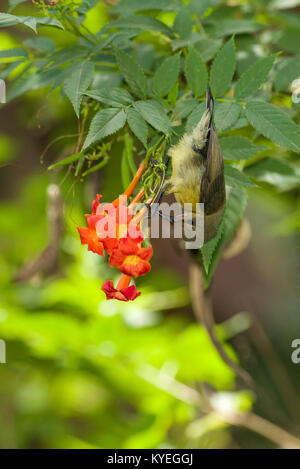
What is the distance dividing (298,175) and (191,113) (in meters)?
0.38

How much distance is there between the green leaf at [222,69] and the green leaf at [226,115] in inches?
0.9

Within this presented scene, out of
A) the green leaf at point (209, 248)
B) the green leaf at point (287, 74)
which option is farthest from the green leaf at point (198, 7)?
the green leaf at point (209, 248)

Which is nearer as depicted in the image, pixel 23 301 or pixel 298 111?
pixel 298 111

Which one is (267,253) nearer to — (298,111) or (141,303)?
(141,303)

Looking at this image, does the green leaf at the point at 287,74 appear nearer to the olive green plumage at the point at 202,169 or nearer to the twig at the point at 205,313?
the olive green plumage at the point at 202,169

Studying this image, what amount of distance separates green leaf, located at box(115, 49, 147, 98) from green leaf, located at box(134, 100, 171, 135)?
38 mm

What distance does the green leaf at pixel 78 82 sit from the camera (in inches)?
22.9

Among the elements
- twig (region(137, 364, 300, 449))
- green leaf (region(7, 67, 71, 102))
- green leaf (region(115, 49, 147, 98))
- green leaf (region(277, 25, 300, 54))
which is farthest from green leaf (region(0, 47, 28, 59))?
twig (region(137, 364, 300, 449))

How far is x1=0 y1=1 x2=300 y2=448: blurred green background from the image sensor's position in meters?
1.09

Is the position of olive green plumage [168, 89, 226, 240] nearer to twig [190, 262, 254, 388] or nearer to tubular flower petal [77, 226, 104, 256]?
tubular flower petal [77, 226, 104, 256]

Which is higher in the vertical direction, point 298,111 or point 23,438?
point 298,111

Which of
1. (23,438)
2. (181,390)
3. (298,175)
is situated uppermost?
(298,175)

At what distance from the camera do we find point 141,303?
4.07ft

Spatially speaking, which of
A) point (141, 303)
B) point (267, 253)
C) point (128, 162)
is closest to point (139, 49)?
point (128, 162)
